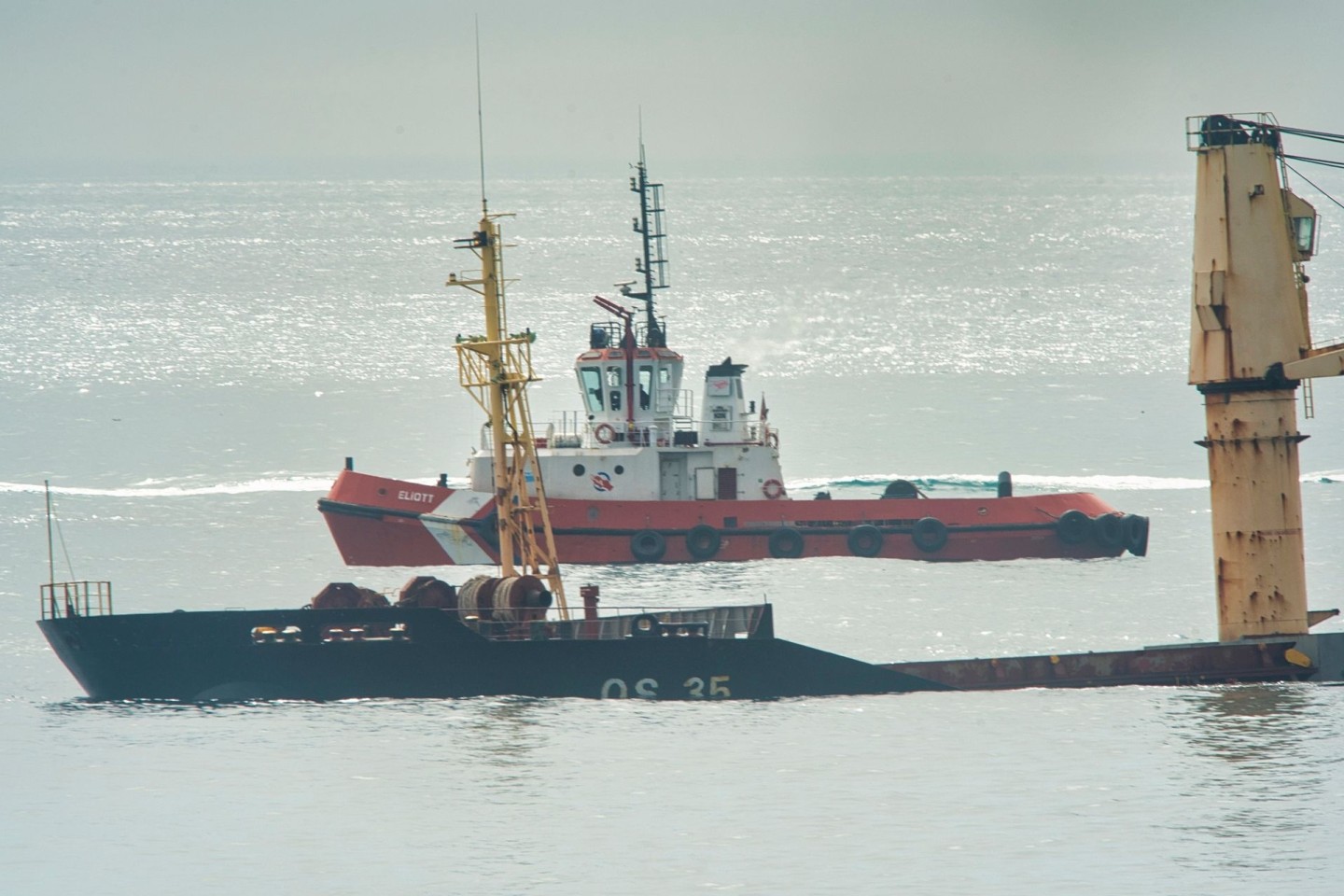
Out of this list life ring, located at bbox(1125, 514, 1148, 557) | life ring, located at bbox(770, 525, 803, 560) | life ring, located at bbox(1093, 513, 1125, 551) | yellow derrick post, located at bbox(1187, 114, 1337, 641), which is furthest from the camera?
life ring, located at bbox(1125, 514, 1148, 557)

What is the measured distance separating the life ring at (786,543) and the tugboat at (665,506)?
2 centimetres

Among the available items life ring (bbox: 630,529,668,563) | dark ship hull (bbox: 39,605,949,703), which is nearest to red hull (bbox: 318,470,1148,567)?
life ring (bbox: 630,529,668,563)

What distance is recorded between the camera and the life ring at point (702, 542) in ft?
146

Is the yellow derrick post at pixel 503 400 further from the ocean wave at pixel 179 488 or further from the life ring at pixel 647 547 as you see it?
the ocean wave at pixel 179 488

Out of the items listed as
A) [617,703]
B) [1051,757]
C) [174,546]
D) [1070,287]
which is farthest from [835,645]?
[1070,287]

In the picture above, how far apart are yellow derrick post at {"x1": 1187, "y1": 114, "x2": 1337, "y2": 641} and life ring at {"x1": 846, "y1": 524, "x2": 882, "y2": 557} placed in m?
17.5

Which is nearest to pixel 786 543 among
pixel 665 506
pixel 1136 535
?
pixel 665 506

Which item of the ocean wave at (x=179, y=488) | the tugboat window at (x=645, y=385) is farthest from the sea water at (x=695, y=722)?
the tugboat window at (x=645, y=385)

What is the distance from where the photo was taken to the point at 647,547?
44.4m

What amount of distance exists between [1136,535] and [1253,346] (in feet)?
62.3

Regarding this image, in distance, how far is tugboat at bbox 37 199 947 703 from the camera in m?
28.3

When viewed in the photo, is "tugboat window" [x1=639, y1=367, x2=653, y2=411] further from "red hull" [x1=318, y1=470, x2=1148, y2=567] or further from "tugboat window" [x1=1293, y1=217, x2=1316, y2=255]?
"tugboat window" [x1=1293, y1=217, x2=1316, y2=255]

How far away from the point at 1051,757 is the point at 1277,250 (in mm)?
8265

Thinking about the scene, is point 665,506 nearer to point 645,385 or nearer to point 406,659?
point 645,385
